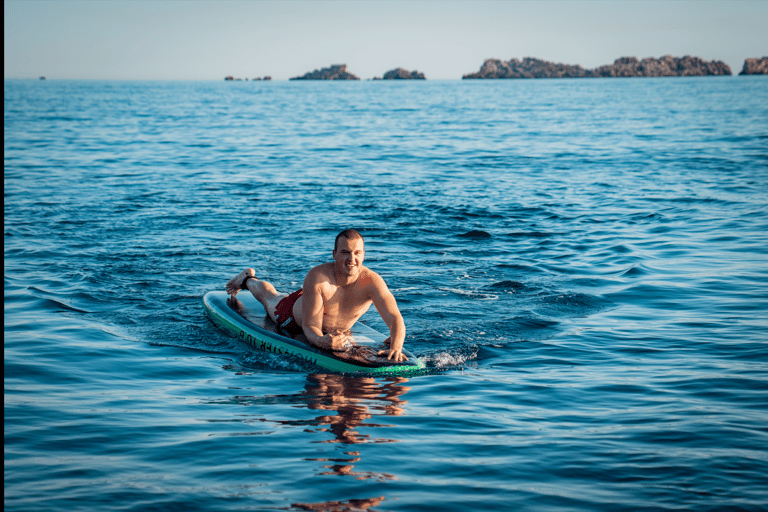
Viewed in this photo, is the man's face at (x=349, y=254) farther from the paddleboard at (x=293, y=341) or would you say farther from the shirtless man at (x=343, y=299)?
the paddleboard at (x=293, y=341)

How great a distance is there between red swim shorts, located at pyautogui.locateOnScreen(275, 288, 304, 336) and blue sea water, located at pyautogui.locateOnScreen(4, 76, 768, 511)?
40 cm

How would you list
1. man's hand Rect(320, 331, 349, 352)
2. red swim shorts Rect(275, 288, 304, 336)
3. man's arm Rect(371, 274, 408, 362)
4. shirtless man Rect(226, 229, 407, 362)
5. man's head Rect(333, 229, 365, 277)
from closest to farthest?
man's head Rect(333, 229, 365, 277), shirtless man Rect(226, 229, 407, 362), man's arm Rect(371, 274, 408, 362), man's hand Rect(320, 331, 349, 352), red swim shorts Rect(275, 288, 304, 336)

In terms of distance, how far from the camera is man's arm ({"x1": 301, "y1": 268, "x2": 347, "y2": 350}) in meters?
6.51

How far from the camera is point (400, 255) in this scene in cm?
1191

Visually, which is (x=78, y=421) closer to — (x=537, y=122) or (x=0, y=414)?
(x=0, y=414)

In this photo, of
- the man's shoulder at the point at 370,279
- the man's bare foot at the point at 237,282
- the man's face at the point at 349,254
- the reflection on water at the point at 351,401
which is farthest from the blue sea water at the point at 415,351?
the man's face at the point at 349,254

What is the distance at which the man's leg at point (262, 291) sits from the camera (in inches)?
313

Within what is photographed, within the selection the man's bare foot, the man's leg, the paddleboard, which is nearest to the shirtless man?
the paddleboard

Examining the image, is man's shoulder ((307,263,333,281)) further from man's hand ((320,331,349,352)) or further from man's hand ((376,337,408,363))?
man's hand ((376,337,408,363))

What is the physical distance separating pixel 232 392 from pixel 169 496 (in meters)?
1.94

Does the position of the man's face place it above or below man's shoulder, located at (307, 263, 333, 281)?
above

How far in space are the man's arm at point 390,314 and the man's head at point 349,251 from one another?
312 millimetres

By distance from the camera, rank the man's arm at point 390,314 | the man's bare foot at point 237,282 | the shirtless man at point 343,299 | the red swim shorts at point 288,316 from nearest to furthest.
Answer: the shirtless man at point 343,299
the man's arm at point 390,314
the red swim shorts at point 288,316
the man's bare foot at point 237,282

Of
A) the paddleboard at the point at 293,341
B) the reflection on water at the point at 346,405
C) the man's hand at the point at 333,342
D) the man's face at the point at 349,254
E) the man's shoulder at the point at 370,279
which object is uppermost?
the man's face at the point at 349,254
